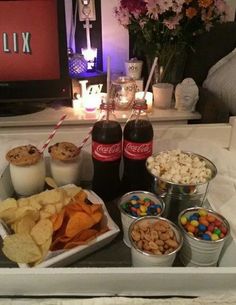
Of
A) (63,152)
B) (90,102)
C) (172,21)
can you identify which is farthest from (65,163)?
(172,21)

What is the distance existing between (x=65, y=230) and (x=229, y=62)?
1.12 metres

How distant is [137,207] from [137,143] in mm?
175

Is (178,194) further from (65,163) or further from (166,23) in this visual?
(166,23)

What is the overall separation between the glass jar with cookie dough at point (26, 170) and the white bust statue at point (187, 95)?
687 millimetres

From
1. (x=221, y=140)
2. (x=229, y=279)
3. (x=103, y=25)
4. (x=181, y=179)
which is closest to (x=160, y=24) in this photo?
(x=103, y=25)

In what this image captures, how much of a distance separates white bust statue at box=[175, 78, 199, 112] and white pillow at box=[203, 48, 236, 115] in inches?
4.8

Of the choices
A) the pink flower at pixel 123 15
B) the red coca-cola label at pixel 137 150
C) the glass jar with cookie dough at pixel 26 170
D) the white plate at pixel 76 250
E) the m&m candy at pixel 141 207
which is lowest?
the white plate at pixel 76 250

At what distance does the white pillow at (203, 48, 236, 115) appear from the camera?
132cm

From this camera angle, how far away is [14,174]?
2.91 feet

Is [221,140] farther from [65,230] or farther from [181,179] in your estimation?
[65,230]

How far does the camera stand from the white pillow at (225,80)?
1322 millimetres

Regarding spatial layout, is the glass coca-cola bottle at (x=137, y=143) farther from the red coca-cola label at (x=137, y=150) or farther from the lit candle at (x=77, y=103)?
the lit candle at (x=77, y=103)

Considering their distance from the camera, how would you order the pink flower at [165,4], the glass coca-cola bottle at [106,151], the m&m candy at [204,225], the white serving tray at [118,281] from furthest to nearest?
the pink flower at [165,4] → the glass coca-cola bottle at [106,151] → the m&m candy at [204,225] → the white serving tray at [118,281]

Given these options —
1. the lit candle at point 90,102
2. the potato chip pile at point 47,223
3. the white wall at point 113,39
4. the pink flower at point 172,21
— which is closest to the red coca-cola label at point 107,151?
the potato chip pile at point 47,223
